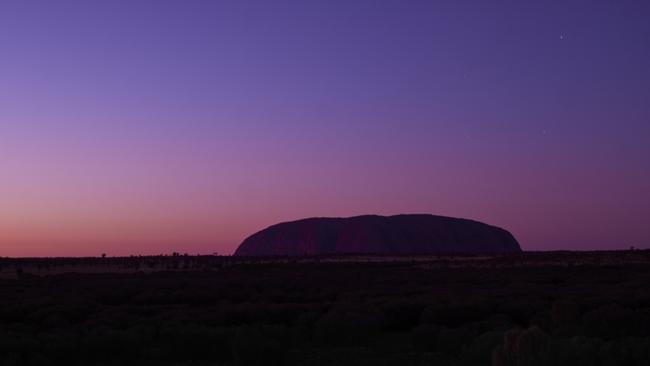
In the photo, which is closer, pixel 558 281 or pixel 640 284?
pixel 640 284

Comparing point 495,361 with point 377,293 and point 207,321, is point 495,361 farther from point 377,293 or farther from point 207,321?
point 377,293

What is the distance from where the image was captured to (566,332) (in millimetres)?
17891

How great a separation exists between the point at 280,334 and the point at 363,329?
3308 mm

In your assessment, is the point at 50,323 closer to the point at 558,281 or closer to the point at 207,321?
the point at 207,321

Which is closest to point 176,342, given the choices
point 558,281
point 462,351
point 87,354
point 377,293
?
point 87,354

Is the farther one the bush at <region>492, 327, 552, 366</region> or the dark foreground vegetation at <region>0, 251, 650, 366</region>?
the dark foreground vegetation at <region>0, 251, 650, 366</region>

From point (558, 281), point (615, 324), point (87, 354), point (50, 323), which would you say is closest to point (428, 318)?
point (615, 324)

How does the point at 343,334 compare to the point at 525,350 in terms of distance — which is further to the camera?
the point at 343,334

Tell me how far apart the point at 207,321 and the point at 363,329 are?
214 inches

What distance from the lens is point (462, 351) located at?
17000 millimetres

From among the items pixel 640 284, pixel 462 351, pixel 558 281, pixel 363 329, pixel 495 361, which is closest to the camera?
pixel 495 361

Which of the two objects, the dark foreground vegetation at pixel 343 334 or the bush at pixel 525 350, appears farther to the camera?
the dark foreground vegetation at pixel 343 334

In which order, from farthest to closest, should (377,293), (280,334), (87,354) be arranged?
(377,293) < (280,334) < (87,354)

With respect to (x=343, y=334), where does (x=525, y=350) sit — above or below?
above
